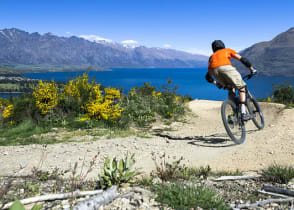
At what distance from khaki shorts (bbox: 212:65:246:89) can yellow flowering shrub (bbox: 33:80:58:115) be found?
23.4ft

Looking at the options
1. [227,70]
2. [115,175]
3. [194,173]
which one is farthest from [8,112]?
[227,70]

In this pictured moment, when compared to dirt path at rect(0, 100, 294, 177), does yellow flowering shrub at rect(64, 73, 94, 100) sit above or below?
above

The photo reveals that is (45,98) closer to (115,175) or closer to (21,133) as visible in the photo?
(21,133)

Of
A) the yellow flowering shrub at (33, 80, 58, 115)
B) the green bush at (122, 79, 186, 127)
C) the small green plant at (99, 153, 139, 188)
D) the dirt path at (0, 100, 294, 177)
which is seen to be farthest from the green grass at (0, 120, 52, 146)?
the small green plant at (99, 153, 139, 188)

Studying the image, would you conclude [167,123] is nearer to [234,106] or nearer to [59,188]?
[234,106]

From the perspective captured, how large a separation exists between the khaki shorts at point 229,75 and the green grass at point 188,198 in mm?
3945

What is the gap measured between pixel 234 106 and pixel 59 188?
→ 16.6 ft

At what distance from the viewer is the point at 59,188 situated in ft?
10.4

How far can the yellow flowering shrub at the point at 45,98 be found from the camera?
946 centimetres

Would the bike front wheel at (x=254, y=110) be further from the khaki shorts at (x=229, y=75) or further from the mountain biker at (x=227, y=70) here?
the khaki shorts at (x=229, y=75)

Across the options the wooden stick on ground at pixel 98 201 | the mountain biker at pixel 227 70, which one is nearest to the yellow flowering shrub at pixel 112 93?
the mountain biker at pixel 227 70

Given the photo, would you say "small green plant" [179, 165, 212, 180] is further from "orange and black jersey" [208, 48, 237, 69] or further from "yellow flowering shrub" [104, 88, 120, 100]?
"yellow flowering shrub" [104, 88, 120, 100]

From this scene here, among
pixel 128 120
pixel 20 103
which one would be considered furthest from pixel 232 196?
pixel 20 103

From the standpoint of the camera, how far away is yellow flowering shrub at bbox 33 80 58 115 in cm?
946
